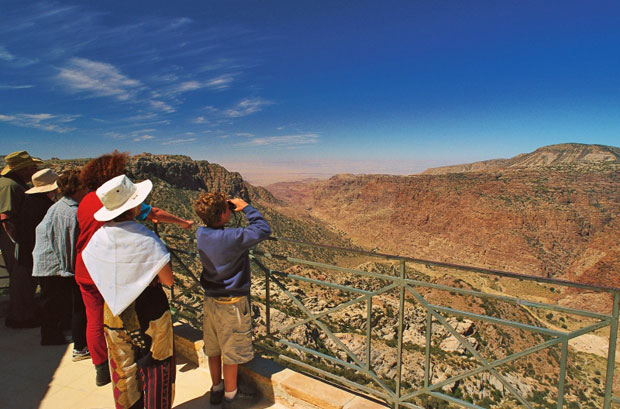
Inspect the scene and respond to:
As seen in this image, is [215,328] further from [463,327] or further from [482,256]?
[482,256]

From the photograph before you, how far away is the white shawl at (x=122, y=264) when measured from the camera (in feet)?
6.78

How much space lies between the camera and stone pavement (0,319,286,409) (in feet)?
9.66

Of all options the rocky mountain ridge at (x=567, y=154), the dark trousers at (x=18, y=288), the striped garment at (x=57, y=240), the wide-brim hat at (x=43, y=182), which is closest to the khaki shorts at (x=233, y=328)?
the striped garment at (x=57, y=240)

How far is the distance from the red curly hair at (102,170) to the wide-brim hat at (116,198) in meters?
0.56

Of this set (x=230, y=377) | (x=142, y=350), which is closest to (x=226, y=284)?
(x=142, y=350)

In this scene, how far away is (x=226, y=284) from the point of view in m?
2.60

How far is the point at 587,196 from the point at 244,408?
81.2 m

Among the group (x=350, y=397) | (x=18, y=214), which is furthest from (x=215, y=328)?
(x=18, y=214)

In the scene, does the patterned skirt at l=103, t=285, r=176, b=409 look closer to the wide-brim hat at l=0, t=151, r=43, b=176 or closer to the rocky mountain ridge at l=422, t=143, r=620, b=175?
the wide-brim hat at l=0, t=151, r=43, b=176

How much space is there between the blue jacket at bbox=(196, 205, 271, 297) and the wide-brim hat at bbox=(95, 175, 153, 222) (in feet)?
1.65

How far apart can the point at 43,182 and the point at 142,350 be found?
251 cm

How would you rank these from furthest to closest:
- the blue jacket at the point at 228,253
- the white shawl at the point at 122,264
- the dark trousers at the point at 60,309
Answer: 1. the dark trousers at the point at 60,309
2. the blue jacket at the point at 228,253
3. the white shawl at the point at 122,264

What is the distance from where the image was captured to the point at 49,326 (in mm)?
3766

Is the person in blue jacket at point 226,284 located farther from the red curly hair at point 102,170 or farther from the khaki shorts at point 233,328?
the red curly hair at point 102,170
